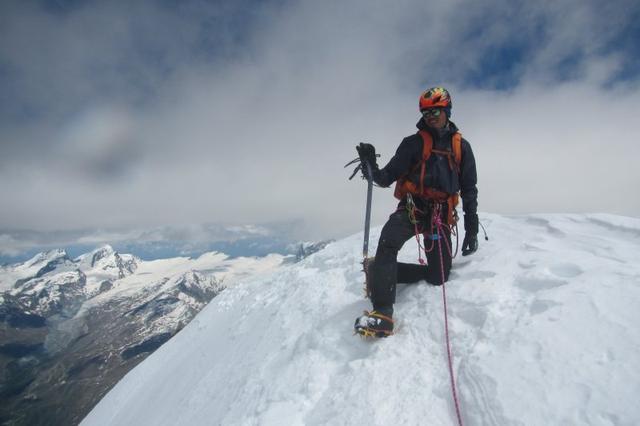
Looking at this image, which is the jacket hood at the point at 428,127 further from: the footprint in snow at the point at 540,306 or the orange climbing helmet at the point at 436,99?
the footprint in snow at the point at 540,306

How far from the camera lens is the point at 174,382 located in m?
8.80

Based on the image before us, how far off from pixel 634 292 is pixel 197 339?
1046 cm

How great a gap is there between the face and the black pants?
4.79 ft

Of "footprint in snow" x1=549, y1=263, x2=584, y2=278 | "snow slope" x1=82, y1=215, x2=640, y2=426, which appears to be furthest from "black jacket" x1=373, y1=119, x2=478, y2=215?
"footprint in snow" x1=549, y1=263, x2=584, y2=278

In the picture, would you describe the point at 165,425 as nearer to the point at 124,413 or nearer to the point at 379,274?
the point at 124,413

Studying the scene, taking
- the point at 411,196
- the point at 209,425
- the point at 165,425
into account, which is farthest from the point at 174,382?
the point at 411,196

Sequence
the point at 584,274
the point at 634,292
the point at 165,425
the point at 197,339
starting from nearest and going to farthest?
the point at 634,292, the point at 584,274, the point at 165,425, the point at 197,339

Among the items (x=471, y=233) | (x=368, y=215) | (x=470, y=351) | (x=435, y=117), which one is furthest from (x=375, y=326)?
(x=435, y=117)

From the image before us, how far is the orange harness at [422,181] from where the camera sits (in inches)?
249

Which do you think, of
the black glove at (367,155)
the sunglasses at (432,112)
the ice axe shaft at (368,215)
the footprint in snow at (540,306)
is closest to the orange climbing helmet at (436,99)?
the sunglasses at (432,112)

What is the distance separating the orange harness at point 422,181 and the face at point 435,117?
18 centimetres

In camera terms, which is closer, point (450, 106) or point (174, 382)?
point (450, 106)

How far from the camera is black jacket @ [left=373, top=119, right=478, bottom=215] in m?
6.34

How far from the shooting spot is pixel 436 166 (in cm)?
632
